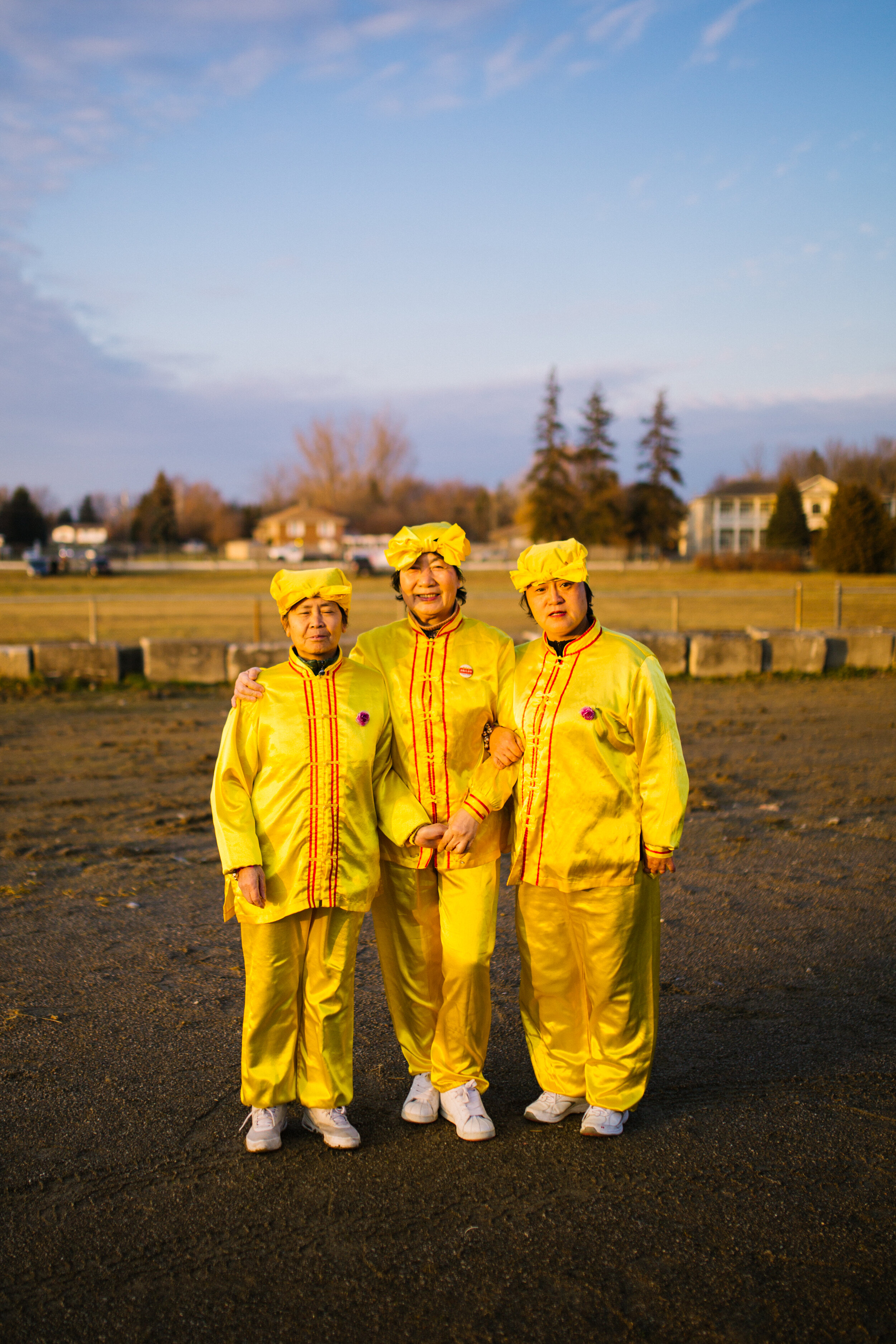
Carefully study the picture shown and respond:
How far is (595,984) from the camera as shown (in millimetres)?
2959

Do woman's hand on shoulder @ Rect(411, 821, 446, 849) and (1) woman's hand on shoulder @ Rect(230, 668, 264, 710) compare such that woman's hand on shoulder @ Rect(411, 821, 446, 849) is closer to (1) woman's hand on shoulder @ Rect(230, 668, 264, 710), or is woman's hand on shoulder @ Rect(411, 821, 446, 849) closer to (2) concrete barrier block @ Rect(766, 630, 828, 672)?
(1) woman's hand on shoulder @ Rect(230, 668, 264, 710)

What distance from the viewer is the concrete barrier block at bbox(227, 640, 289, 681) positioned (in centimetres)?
1266

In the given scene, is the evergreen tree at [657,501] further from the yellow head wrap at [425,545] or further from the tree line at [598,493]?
the yellow head wrap at [425,545]

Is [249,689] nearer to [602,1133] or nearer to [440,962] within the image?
[440,962]

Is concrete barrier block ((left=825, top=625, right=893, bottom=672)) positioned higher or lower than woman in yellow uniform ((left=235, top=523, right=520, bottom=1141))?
lower

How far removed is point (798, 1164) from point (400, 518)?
85867mm

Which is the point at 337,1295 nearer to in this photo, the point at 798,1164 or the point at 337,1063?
the point at 337,1063

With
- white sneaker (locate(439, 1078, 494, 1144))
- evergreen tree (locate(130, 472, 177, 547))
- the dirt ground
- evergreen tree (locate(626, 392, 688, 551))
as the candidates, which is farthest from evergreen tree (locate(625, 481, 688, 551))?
white sneaker (locate(439, 1078, 494, 1144))

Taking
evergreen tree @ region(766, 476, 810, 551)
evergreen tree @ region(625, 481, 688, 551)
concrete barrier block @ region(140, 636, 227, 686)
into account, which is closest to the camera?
concrete barrier block @ region(140, 636, 227, 686)

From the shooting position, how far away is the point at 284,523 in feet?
289

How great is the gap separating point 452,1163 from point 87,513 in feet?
362

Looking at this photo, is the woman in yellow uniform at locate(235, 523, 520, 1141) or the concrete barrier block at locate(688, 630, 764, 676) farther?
the concrete barrier block at locate(688, 630, 764, 676)

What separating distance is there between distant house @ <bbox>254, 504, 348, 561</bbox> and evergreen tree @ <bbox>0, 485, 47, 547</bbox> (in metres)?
18.2

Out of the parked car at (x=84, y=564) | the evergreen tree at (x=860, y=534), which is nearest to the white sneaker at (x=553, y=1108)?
the evergreen tree at (x=860, y=534)
